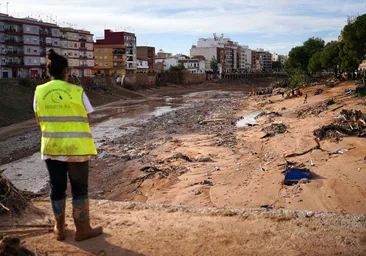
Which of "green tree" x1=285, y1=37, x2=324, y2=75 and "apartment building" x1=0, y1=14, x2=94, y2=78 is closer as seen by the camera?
"apartment building" x1=0, y1=14, x2=94, y2=78

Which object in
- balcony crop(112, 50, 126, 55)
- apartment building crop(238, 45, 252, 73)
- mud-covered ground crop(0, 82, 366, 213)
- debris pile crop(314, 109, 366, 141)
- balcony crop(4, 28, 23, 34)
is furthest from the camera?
apartment building crop(238, 45, 252, 73)

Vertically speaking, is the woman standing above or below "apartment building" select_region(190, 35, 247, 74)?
below

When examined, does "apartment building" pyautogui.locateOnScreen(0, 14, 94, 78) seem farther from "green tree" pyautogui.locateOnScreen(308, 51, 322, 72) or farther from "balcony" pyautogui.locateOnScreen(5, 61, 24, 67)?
"green tree" pyautogui.locateOnScreen(308, 51, 322, 72)

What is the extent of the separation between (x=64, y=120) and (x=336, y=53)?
145 ft

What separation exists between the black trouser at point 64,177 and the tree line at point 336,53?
3023cm

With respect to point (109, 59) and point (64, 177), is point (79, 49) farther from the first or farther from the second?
point (64, 177)

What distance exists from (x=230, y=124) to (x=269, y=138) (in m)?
7.50

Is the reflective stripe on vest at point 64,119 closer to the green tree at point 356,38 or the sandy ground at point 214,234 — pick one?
the sandy ground at point 214,234

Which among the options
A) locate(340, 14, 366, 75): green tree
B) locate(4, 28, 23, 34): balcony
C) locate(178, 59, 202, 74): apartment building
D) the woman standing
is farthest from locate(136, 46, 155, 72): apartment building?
the woman standing

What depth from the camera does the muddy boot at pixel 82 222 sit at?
4293 millimetres

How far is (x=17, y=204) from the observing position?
16.6 ft

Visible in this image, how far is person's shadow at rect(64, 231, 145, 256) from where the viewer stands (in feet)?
13.1

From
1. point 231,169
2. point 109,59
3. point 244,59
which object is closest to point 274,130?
point 231,169

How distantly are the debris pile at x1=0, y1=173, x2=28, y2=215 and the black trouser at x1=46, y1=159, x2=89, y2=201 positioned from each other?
90cm
